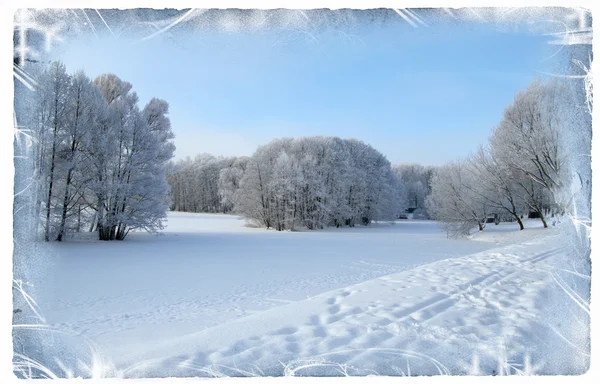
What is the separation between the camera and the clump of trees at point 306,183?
28.7 meters

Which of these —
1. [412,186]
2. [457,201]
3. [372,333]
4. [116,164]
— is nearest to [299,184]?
[457,201]

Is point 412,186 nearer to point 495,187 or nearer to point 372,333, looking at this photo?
point 495,187

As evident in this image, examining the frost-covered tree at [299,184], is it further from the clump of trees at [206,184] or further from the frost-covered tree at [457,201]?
the frost-covered tree at [457,201]

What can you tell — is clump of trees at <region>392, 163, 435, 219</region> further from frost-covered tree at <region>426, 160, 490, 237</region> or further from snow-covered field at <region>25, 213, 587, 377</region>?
snow-covered field at <region>25, 213, 587, 377</region>

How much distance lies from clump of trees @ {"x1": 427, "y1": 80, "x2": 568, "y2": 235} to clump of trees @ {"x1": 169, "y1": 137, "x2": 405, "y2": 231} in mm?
11287

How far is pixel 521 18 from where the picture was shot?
2.70 m

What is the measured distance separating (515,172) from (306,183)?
64.0 ft

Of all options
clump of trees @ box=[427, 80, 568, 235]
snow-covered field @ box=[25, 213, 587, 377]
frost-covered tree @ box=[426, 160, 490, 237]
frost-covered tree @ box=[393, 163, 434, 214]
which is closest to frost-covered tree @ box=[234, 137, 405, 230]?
clump of trees @ box=[427, 80, 568, 235]

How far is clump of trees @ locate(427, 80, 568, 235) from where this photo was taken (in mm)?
2924

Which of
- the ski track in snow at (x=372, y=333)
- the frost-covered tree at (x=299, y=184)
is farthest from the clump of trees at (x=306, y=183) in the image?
the ski track in snow at (x=372, y=333)

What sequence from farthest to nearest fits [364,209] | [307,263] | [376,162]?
[376,162] < [364,209] < [307,263]

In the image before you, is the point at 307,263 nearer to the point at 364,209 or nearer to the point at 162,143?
the point at 162,143

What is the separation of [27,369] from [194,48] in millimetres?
2783
